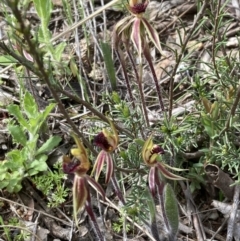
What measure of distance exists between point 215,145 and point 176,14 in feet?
4.30

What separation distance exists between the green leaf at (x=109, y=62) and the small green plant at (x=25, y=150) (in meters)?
0.54

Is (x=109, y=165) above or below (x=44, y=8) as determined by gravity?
below

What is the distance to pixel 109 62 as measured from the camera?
9.70ft

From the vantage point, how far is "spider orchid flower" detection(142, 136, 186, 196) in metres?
1.94

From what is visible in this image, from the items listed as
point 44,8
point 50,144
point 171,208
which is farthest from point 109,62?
point 171,208

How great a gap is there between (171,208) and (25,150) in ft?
2.63

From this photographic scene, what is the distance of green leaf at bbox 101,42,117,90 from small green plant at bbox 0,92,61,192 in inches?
21.3

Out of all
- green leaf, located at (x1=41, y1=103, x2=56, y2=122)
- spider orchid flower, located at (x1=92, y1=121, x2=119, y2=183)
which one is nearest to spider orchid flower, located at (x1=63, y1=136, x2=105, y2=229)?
spider orchid flower, located at (x1=92, y1=121, x2=119, y2=183)

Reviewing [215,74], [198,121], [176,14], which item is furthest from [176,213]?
[176,14]

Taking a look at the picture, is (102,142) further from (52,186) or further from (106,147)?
(52,186)

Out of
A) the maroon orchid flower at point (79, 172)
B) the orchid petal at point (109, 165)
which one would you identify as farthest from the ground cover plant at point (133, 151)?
the maroon orchid flower at point (79, 172)

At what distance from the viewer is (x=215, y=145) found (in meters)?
2.46

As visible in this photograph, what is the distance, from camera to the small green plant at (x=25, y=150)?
2551mm

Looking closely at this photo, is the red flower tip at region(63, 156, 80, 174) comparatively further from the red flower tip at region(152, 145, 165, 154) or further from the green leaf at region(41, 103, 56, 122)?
the green leaf at region(41, 103, 56, 122)
